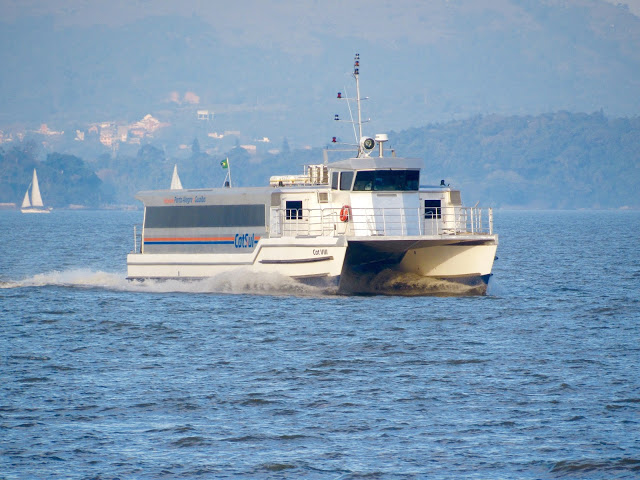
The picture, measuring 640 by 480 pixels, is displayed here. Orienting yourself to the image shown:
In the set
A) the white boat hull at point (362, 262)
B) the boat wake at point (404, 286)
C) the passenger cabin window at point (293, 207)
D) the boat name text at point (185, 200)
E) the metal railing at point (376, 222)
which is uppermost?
the boat name text at point (185, 200)

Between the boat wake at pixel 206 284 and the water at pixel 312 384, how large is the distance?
9 cm

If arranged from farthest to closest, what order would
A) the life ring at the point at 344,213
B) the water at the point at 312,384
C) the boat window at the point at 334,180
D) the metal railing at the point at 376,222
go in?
the boat window at the point at 334,180
the metal railing at the point at 376,222
the life ring at the point at 344,213
the water at the point at 312,384

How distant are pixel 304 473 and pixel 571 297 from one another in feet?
70.6

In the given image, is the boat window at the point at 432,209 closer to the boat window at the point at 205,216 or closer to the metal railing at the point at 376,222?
the metal railing at the point at 376,222

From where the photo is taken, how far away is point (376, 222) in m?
30.3

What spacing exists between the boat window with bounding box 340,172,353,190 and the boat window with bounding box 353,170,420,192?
256 millimetres

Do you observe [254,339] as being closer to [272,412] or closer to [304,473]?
[272,412]

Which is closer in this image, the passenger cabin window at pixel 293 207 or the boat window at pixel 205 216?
the passenger cabin window at pixel 293 207

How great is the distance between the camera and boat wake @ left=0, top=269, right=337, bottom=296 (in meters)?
30.9

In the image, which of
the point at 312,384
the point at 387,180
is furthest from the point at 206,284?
the point at 312,384

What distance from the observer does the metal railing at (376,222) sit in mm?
30328

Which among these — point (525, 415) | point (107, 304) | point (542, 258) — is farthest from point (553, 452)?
point (542, 258)

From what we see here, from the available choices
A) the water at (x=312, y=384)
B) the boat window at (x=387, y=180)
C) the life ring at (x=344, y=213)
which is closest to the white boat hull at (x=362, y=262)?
the water at (x=312, y=384)

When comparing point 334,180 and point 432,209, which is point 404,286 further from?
point 334,180
